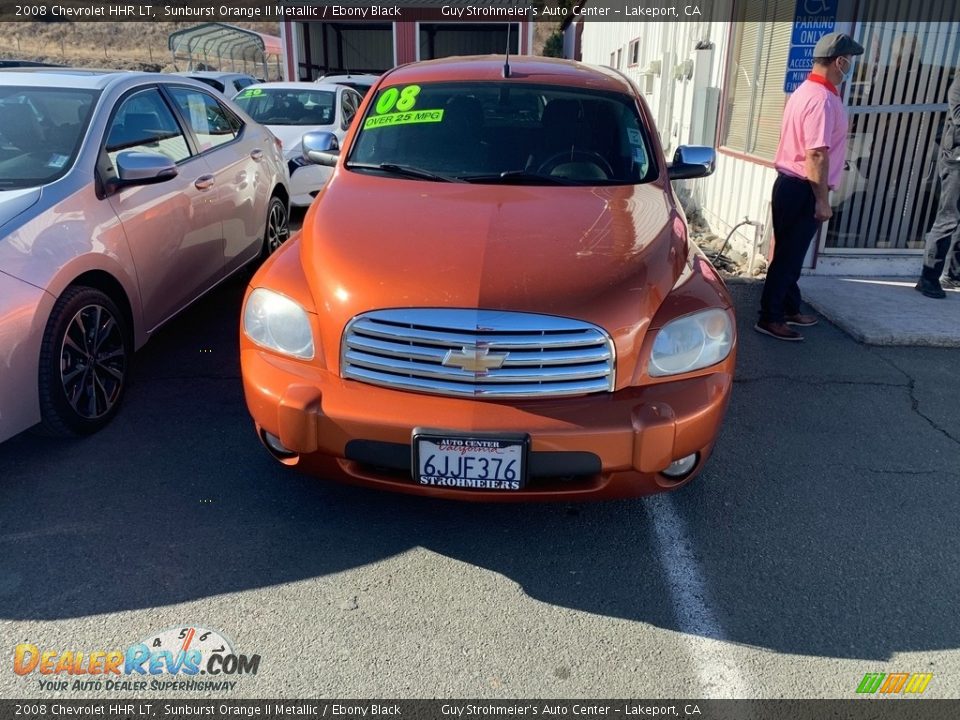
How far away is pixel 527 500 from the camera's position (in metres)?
2.64

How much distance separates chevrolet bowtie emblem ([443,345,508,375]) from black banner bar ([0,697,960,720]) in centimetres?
105

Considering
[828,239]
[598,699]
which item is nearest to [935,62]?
[828,239]

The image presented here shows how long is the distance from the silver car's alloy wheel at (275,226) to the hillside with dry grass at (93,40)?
48.6m

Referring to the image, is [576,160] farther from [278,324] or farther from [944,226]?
[944,226]

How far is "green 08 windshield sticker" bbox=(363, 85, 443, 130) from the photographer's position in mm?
3979

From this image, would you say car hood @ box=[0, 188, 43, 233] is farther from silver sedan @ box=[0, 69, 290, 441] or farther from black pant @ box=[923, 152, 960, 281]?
black pant @ box=[923, 152, 960, 281]

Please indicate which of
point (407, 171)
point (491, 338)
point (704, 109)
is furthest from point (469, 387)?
point (704, 109)

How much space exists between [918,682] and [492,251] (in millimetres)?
1995

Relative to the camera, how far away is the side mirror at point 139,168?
3.77 m

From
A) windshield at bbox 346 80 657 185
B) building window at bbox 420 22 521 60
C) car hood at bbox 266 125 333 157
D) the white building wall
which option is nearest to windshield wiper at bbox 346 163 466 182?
windshield at bbox 346 80 657 185

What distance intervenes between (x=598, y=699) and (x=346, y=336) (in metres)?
1.44

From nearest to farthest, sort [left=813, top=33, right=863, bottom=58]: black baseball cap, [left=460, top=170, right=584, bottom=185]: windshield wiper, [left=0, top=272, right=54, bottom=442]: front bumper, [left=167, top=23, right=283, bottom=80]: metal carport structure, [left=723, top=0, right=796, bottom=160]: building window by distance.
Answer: [left=0, top=272, right=54, bottom=442]: front bumper → [left=460, top=170, right=584, bottom=185]: windshield wiper → [left=813, top=33, right=863, bottom=58]: black baseball cap → [left=723, top=0, right=796, bottom=160]: building window → [left=167, top=23, right=283, bottom=80]: metal carport structure

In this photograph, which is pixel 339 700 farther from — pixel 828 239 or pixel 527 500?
pixel 828 239

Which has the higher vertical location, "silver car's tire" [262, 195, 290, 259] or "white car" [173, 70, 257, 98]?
"white car" [173, 70, 257, 98]
